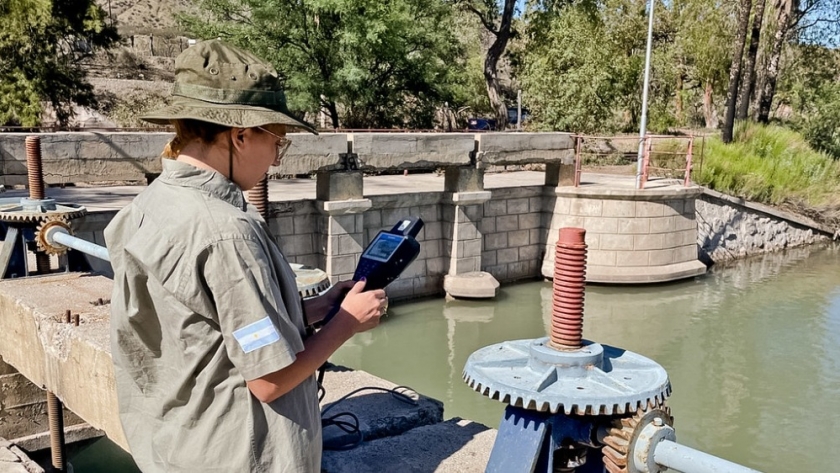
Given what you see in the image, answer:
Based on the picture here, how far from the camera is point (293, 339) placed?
1.53m

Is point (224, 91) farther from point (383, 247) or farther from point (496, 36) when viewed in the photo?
point (496, 36)

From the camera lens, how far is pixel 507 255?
14.0 meters

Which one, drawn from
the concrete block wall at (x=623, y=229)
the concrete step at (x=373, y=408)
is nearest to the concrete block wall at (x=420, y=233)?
the concrete block wall at (x=623, y=229)

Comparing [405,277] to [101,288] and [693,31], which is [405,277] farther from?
[693,31]

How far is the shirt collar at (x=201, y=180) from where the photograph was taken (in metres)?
1.57

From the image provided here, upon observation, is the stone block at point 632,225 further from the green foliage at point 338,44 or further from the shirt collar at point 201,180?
the shirt collar at point 201,180

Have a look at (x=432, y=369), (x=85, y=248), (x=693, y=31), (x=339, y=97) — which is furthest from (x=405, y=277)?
(x=693, y=31)

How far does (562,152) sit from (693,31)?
15.7 m

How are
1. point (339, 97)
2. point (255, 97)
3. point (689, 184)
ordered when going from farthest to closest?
point (339, 97) → point (689, 184) → point (255, 97)

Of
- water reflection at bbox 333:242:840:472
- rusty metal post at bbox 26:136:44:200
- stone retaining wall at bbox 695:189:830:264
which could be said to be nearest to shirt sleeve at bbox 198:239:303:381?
rusty metal post at bbox 26:136:44:200

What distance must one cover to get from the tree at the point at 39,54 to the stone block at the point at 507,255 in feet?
35.0

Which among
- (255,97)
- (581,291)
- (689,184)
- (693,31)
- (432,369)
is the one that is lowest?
(432,369)

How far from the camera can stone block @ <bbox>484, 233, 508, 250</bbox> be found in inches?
536

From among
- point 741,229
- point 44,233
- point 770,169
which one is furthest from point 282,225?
point 770,169
